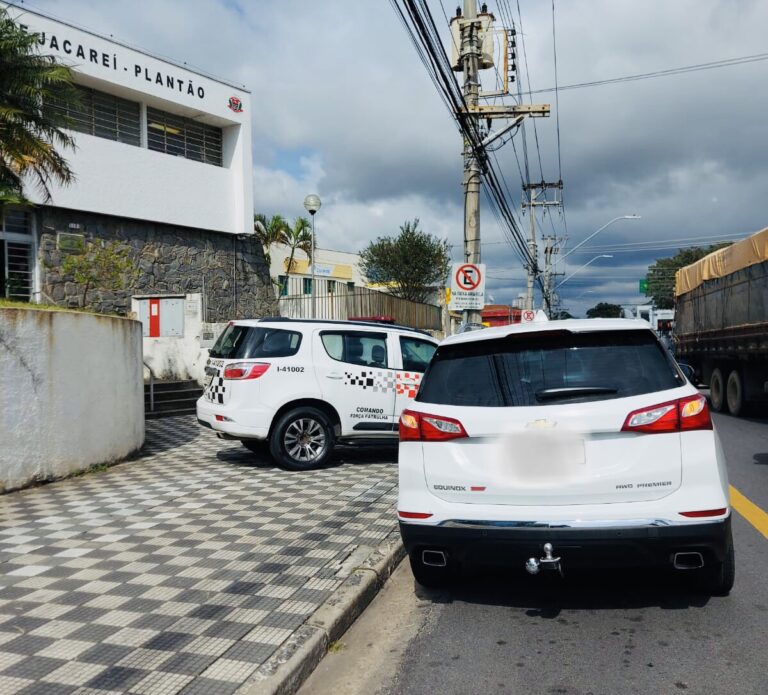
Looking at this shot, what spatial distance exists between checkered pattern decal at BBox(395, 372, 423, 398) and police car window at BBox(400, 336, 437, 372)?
0.08 m

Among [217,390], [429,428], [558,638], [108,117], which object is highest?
[108,117]

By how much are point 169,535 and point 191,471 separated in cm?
298

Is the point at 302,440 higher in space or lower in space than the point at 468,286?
lower

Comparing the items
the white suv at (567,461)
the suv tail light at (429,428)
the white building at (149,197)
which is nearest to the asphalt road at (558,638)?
the white suv at (567,461)

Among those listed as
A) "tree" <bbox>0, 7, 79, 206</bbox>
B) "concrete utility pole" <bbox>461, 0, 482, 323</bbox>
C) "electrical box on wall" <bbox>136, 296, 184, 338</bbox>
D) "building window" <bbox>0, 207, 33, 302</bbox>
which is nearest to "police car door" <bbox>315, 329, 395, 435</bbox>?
"concrete utility pole" <bbox>461, 0, 482, 323</bbox>

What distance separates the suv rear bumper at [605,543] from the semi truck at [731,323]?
30.1 feet

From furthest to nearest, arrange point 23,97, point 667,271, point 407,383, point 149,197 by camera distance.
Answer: point 667,271 → point 149,197 → point 23,97 → point 407,383

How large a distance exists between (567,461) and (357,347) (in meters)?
5.51

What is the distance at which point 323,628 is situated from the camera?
12.4ft

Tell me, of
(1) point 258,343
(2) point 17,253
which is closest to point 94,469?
(1) point 258,343

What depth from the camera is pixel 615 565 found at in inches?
146

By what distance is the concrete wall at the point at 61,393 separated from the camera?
23.4 feet

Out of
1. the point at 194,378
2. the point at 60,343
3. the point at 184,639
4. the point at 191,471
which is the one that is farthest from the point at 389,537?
the point at 194,378

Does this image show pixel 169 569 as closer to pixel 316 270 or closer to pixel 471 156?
pixel 471 156
